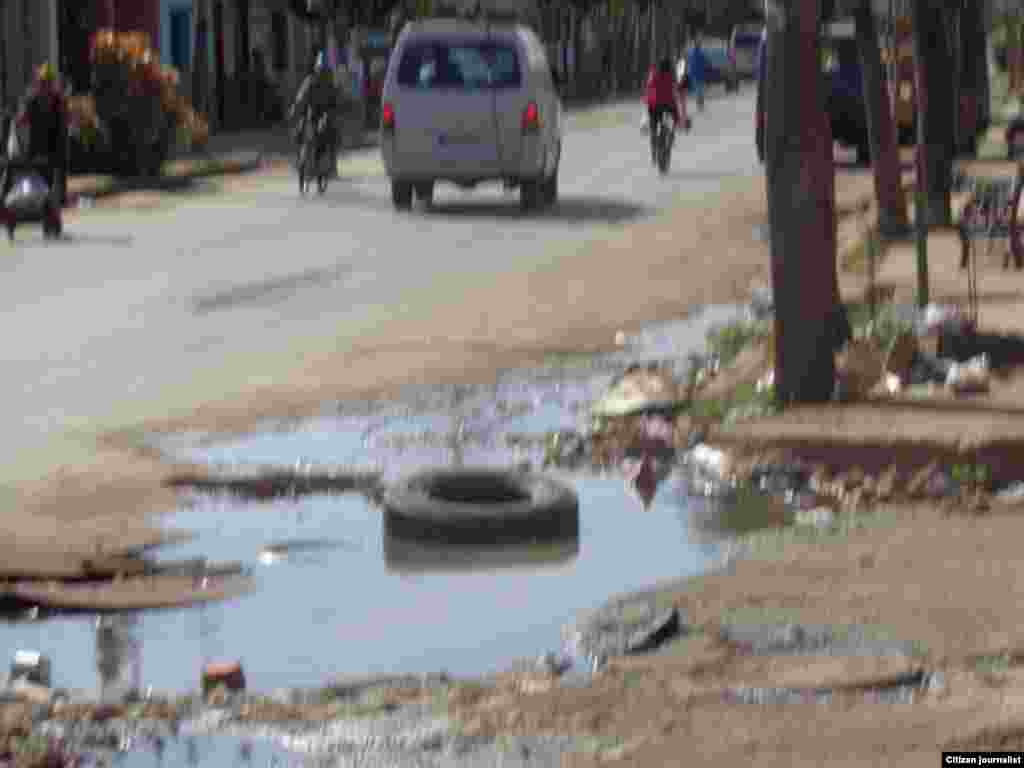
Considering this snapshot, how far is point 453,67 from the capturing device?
95.9 ft

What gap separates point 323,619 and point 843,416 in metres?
3.69

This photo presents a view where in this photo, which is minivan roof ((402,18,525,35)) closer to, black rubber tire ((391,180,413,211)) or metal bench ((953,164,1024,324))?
black rubber tire ((391,180,413,211))

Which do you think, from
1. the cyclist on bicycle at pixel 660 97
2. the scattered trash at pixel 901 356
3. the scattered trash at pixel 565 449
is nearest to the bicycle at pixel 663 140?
the cyclist on bicycle at pixel 660 97

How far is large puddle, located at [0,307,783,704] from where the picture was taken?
8.58 m

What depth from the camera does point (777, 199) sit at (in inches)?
508

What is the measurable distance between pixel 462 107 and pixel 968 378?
54.8ft

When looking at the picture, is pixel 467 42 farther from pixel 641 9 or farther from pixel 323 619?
pixel 641 9

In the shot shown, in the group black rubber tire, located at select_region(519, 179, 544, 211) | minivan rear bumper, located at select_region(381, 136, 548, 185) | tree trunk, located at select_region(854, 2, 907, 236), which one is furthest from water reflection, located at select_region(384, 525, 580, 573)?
black rubber tire, located at select_region(519, 179, 544, 211)

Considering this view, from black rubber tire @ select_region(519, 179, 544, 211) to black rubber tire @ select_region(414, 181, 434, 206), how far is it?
1001mm

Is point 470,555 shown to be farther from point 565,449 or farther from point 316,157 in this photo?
point 316,157

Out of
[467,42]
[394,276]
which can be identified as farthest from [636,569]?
[467,42]

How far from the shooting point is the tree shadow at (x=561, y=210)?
93.4 ft

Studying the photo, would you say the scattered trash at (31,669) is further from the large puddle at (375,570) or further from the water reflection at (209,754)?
the water reflection at (209,754)

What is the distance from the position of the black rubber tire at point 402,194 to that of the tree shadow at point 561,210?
26 centimetres
